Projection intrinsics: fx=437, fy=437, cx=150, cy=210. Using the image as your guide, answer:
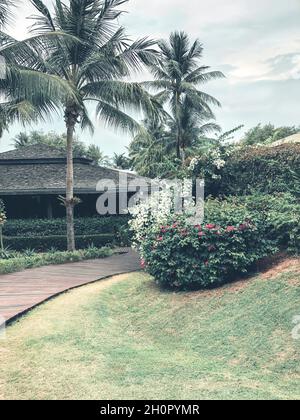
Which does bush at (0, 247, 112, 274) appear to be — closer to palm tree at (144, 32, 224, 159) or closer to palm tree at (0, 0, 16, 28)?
palm tree at (0, 0, 16, 28)

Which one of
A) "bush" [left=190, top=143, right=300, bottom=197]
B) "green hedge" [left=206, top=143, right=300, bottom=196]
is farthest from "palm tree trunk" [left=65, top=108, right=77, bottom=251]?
"green hedge" [left=206, top=143, right=300, bottom=196]

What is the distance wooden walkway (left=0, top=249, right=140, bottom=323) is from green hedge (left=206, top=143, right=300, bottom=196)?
3.52 m

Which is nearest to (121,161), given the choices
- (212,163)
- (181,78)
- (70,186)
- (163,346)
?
(181,78)

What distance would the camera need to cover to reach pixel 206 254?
28.3ft

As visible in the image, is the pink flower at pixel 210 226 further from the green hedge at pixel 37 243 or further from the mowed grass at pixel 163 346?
the green hedge at pixel 37 243

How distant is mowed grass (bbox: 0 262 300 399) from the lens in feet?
14.9

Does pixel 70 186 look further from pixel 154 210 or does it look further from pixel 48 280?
pixel 48 280

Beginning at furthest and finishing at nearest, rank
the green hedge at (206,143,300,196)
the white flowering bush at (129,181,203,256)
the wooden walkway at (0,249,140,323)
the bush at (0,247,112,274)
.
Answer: the bush at (0,247,112,274) → the white flowering bush at (129,181,203,256) → the green hedge at (206,143,300,196) → the wooden walkway at (0,249,140,323)

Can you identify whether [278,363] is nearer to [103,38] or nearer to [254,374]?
[254,374]

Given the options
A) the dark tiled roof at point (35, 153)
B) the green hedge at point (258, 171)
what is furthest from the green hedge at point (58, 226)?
the green hedge at point (258, 171)

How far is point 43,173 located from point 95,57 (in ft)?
24.1
